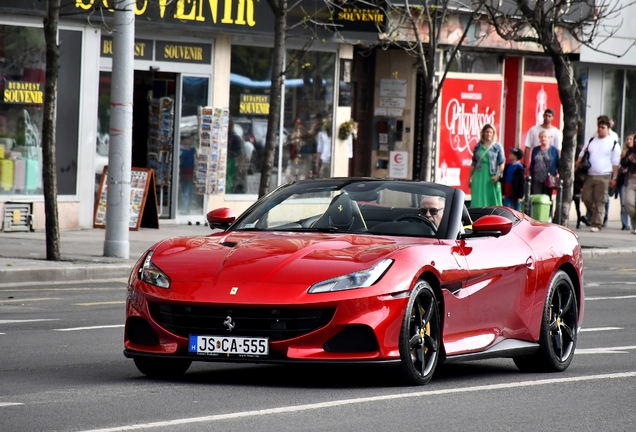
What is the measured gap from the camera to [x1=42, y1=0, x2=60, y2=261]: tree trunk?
17.2 metres

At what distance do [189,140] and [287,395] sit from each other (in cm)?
1725

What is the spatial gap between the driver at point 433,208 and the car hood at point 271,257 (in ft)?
1.37

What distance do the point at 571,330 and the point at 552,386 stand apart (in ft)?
4.06

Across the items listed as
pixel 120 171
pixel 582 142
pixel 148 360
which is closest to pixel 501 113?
pixel 582 142

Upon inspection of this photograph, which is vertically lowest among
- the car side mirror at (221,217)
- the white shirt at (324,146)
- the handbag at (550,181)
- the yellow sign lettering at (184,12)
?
the handbag at (550,181)

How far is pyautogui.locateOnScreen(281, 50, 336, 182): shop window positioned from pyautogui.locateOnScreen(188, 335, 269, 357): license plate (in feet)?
61.7

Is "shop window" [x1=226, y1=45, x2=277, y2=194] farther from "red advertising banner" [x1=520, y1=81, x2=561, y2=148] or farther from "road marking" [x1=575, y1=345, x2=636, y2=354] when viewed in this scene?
"road marking" [x1=575, y1=345, x2=636, y2=354]

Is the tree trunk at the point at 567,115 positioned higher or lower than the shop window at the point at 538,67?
lower

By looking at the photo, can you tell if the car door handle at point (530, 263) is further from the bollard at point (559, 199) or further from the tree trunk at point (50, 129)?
the bollard at point (559, 199)

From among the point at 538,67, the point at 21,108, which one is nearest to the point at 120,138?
the point at 21,108

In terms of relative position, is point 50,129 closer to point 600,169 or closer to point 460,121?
point 600,169

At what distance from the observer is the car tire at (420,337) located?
8.14 m

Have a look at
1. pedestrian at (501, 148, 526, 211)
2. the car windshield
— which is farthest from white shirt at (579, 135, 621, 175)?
the car windshield

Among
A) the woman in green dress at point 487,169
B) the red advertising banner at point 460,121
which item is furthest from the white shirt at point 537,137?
the woman in green dress at point 487,169
